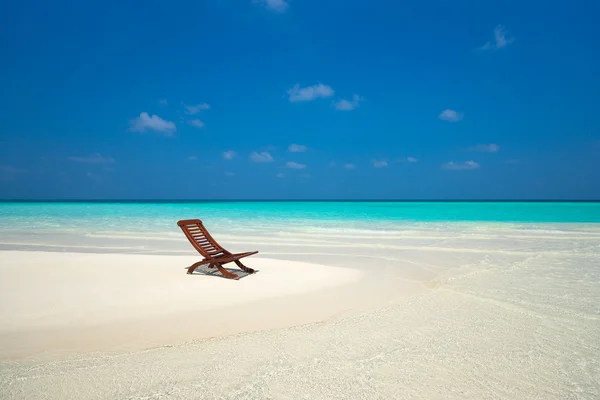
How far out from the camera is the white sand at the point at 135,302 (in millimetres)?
3902

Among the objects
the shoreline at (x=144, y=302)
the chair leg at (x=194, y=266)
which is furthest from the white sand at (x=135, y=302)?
the chair leg at (x=194, y=266)

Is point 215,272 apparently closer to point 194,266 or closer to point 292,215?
point 194,266

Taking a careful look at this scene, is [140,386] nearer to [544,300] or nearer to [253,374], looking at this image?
[253,374]

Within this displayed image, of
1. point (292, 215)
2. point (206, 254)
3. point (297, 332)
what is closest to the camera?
point (297, 332)

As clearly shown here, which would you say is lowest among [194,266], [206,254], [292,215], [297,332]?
[297,332]

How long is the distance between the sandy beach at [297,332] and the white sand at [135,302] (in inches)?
1.0

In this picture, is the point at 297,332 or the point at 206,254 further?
the point at 206,254

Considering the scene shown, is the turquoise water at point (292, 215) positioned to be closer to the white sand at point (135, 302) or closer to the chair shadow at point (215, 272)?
the white sand at point (135, 302)

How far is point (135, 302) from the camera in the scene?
16.9 ft

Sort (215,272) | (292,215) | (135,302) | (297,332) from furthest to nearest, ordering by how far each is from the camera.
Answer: (292,215)
(215,272)
(135,302)
(297,332)

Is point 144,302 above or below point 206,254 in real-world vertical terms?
below

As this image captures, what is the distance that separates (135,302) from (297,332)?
2.66 meters

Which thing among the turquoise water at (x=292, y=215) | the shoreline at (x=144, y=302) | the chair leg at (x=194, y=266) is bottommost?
the shoreline at (x=144, y=302)

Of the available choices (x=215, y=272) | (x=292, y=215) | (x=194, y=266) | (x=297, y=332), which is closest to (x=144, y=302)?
(x=194, y=266)
